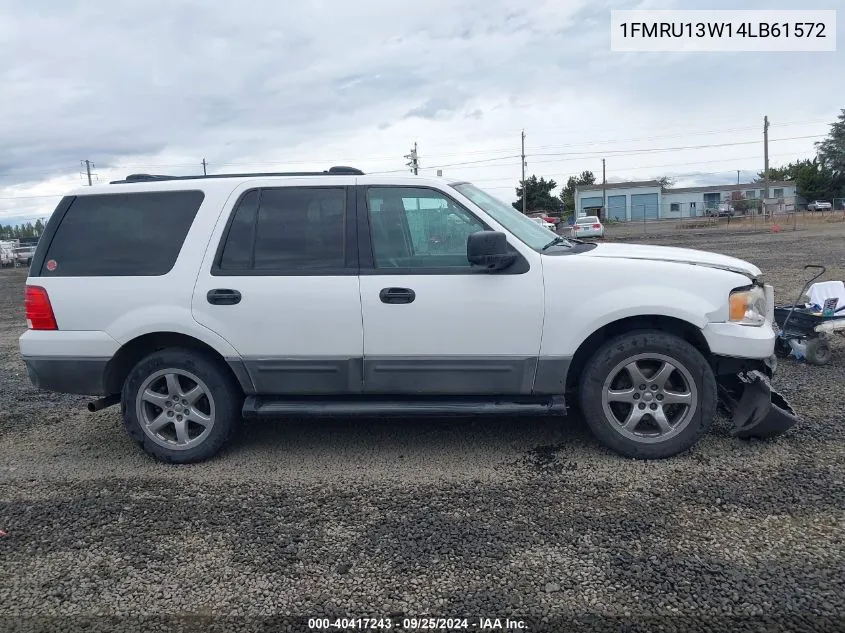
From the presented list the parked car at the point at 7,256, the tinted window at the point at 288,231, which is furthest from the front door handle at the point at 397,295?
the parked car at the point at 7,256

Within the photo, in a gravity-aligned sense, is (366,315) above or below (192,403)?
above

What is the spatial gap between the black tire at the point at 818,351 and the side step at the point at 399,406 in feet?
11.7

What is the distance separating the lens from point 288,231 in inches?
181

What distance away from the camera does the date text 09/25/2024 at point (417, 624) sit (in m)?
2.82

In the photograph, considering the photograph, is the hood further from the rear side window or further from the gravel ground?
the rear side window

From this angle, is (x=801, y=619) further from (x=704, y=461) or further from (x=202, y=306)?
(x=202, y=306)

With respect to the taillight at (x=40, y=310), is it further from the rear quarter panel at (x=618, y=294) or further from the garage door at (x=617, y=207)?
the garage door at (x=617, y=207)

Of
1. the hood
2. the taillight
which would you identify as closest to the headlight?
the hood

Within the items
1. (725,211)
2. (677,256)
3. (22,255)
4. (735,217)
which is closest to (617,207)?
(725,211)

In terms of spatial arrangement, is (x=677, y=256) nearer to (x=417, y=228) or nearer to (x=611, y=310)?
(x=611, y=310)

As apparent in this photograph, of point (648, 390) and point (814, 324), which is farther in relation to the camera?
point (814, 324)

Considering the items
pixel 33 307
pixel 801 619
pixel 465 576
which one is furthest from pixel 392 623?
pixel 33 307

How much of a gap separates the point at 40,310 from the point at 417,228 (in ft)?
8.67

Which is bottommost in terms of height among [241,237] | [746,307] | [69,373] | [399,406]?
[399,406]
